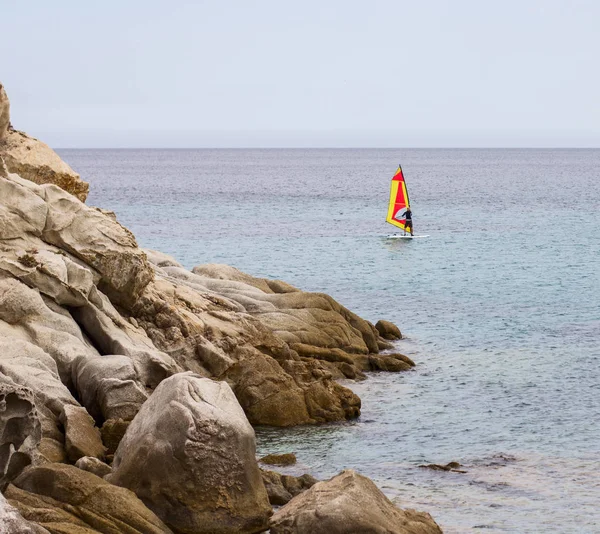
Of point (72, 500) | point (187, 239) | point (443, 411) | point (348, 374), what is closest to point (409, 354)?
point (348, 374)

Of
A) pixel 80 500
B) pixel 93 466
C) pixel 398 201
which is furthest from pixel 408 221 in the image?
pixel 80 500

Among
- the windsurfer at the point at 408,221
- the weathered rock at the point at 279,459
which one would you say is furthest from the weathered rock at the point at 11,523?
the windsurfer at the point at 408,221

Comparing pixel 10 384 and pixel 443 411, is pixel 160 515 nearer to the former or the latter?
pixel 10 384

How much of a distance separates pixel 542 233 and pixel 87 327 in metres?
59.1

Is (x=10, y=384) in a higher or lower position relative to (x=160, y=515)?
higher

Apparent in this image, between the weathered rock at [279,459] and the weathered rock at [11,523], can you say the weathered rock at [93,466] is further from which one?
the weathered rock at [11,523]

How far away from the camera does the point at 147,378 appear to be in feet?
73.5

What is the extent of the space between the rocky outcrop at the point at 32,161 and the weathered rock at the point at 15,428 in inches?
613

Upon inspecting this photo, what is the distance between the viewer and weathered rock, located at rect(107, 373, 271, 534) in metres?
15.7

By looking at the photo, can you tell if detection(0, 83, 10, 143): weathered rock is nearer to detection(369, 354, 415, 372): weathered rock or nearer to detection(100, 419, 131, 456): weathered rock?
detection(100, 419, 131, 456): weathered rock

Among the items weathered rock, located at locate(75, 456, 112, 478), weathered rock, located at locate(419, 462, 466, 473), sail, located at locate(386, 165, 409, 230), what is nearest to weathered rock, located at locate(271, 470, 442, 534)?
weathered rock, located at locate(75, 456, 112, 478)

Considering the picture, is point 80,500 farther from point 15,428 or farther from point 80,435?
point 80,435

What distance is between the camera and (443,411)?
1046 inches

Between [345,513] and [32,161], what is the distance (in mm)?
17391
